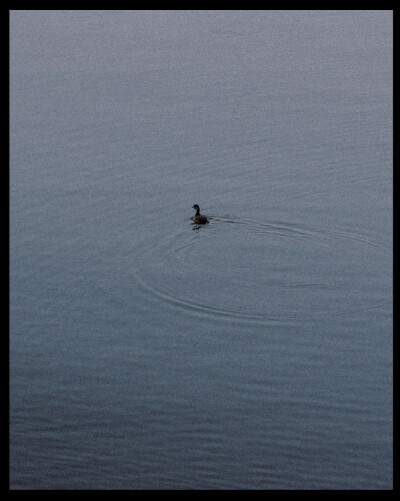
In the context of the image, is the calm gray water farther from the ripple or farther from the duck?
the duck

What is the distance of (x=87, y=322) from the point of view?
19.3m

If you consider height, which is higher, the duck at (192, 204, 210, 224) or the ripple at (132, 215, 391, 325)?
the duck at (192, 204, 210, 224)

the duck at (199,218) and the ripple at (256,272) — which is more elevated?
the duck at (199,218)

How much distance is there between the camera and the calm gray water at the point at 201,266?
15.5m

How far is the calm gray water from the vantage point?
15469mm

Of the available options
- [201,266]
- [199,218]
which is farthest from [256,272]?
[199,218]

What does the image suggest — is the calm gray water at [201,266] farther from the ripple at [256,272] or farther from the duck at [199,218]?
the duck at [199,218]

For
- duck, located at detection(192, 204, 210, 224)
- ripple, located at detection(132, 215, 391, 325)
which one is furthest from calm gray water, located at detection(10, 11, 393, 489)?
duck, located at detection(192, 204, 210, 224)

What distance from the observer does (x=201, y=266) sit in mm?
21328

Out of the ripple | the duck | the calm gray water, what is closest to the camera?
the calm gray water

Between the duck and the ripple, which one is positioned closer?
the ripple

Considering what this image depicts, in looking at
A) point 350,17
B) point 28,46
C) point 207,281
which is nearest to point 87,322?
point 207,281

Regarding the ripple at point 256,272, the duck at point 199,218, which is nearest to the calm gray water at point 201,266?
the ripple at point 256,272
